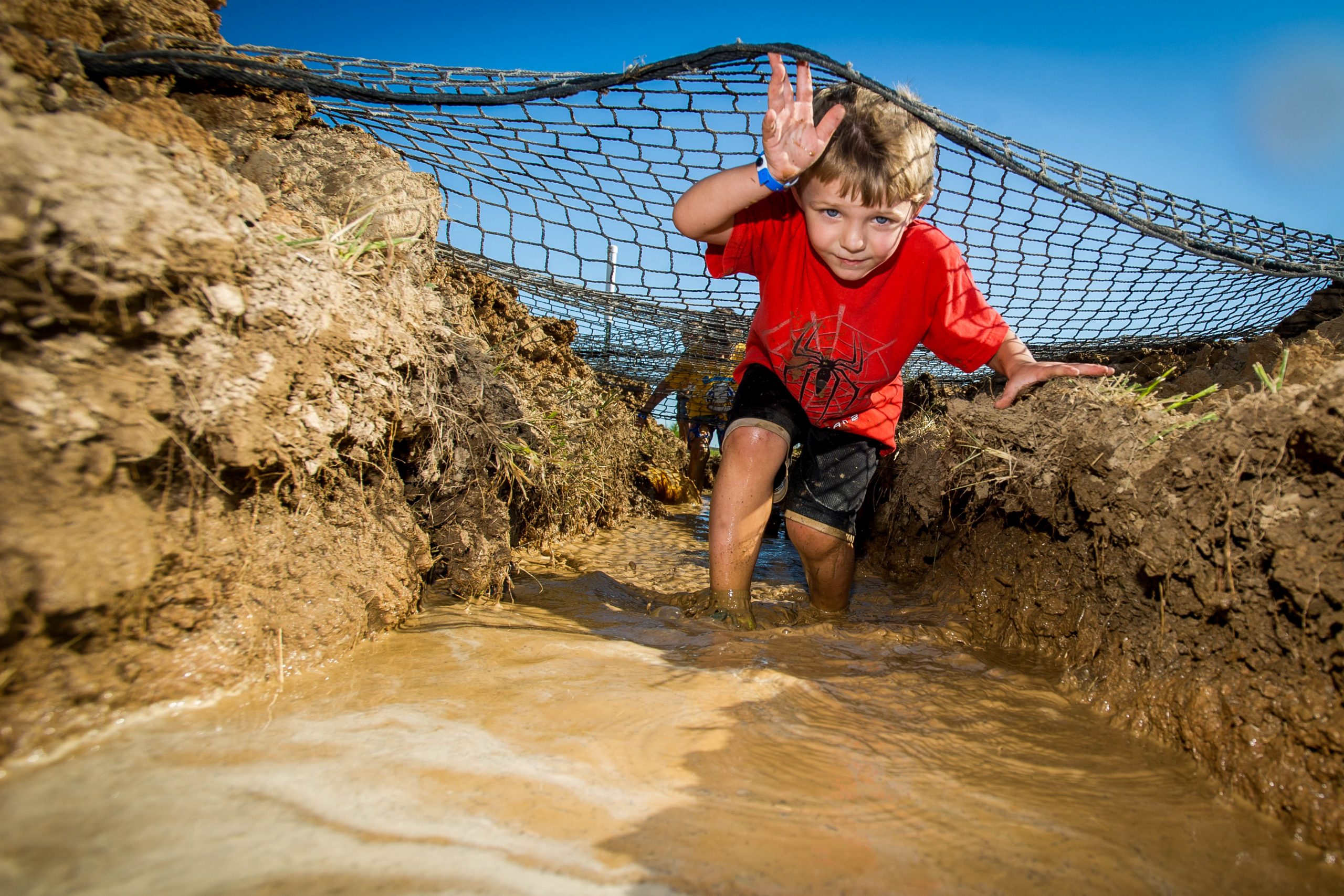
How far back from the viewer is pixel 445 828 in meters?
0.91

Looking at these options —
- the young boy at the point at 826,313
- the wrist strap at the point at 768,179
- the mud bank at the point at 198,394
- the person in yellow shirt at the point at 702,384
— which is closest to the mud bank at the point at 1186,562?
the young boy at the point at 826,313

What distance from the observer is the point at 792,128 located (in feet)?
5.95

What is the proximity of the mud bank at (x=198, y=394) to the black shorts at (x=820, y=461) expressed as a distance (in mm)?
1104

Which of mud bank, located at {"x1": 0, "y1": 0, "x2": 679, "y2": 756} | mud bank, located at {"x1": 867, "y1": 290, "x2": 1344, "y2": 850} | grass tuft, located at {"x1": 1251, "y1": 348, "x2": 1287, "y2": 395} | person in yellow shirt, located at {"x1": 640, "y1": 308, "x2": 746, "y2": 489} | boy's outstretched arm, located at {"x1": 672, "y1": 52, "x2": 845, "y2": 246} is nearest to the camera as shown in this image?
mud bank, located at {"x1": 0, "y1": 0, "x2": 679, "y2": 756}

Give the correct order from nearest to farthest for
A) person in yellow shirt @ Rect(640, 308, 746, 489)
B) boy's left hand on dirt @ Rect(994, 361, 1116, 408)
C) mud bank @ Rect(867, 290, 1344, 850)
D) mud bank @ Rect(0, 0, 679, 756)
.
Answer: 1. mud bank @ Rect(0, 0, 679, 756)
2. mud bank @ Rect(867, 290, 1344, 850)
3. boy's left hand on dirt @ Rect(994, 361, 1116, 408)
4. person in yellow shirt @ Rect(640, 308, 746, 489)

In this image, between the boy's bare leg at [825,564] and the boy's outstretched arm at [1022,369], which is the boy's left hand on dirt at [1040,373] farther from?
the boy's bare leg at [825,564]

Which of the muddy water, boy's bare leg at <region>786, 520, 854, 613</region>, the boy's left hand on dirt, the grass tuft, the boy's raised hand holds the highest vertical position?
the boy's raised hand

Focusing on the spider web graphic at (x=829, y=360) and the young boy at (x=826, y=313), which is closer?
the young boy at (x=826, y=313)

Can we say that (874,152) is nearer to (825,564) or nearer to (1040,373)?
(1040,373)

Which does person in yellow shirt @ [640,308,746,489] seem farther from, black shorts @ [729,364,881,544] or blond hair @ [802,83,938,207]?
blond hair @ [802,83,938,207]

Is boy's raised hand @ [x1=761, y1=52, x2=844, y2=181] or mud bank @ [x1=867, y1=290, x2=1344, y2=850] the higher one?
boy's raised hand @ [x1=761, y1=52, x2=844, y2=181]

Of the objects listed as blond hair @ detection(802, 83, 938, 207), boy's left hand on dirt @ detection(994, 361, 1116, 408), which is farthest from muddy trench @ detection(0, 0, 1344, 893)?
blond hair @ detection(802, 83, 938, 207)

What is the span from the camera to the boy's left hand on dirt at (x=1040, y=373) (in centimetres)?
212

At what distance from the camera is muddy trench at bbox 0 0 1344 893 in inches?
36.3
